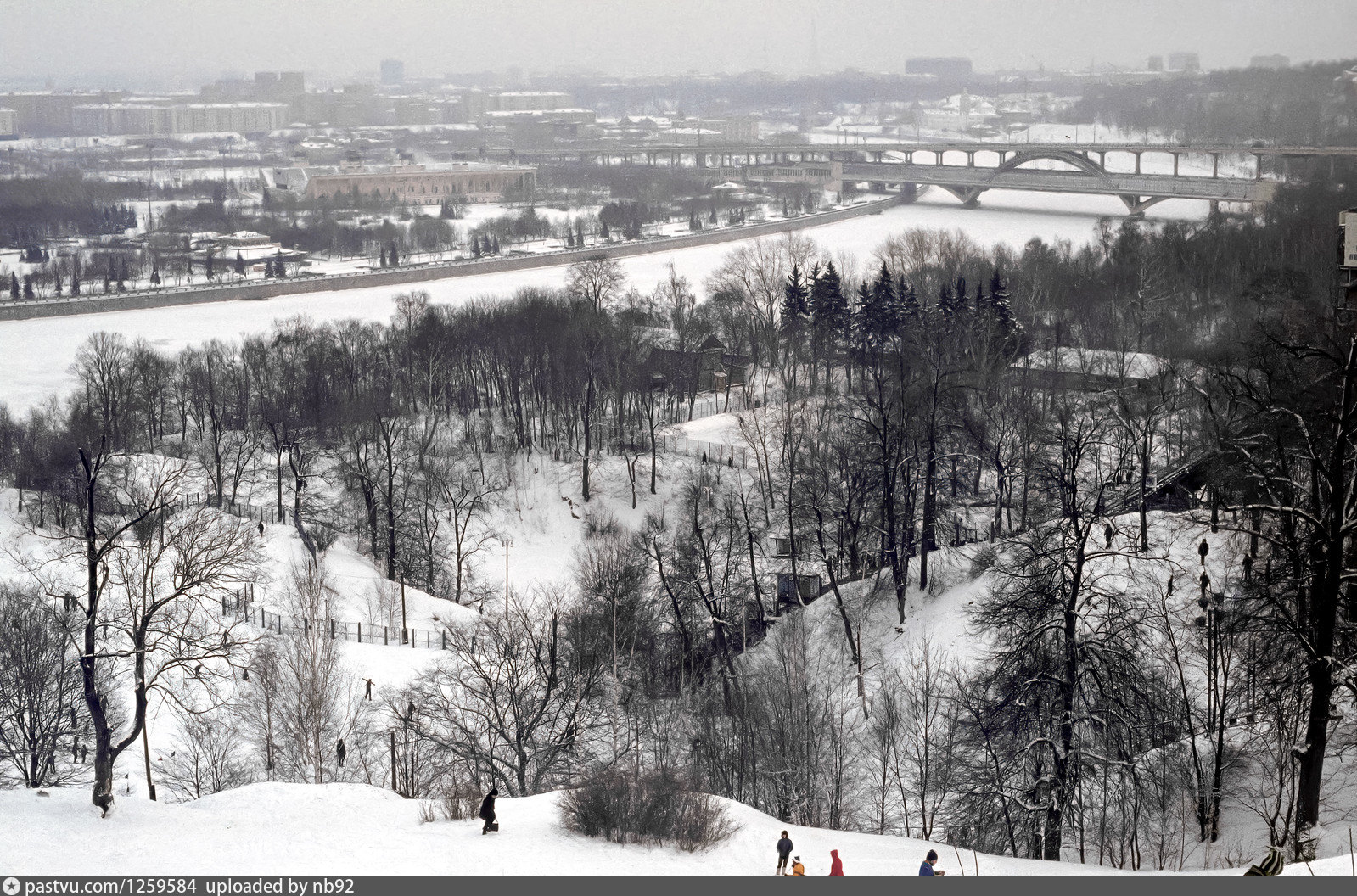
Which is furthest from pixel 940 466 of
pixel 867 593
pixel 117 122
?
pixel 117 122

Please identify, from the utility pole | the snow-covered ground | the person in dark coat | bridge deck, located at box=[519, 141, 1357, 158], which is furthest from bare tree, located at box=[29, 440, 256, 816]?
the utility pole

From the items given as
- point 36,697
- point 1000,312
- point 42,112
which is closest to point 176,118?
point 42,112

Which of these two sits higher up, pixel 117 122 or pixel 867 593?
pixel 117 122

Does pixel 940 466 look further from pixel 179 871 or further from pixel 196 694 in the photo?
pixel 179 871

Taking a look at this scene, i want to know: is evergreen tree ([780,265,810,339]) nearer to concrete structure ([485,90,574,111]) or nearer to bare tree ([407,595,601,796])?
bare tree ([407,595,601,796])

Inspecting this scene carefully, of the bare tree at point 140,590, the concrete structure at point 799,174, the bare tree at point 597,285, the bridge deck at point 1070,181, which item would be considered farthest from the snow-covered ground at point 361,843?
the concrete structure at point 799,174
